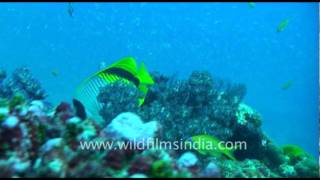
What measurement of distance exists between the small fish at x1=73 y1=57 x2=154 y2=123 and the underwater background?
2329 cm

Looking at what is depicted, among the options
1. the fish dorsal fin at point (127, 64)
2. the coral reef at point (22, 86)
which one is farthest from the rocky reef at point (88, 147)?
the coral reef at point (22, 86)

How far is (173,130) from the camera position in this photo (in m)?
6.83

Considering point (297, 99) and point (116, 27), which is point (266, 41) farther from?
point (116, 27)

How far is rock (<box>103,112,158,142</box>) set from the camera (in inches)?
142

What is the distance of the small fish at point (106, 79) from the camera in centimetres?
613

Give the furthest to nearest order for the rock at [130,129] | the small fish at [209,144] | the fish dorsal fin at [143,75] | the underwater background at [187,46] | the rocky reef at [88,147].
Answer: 1. the underwater background at [187,46]
2. the fish dorsal fin at [143,75]
3. the small fish at [209,144]
4. the rock at [130,129]
5. the rocky reef at [88,147]

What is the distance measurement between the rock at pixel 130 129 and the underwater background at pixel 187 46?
1031 inches

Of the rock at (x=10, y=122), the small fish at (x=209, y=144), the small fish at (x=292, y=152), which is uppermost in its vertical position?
the small fish at (x=292, y=152)

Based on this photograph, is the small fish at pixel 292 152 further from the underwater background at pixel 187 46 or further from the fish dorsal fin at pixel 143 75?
the underwater background at pixel 187 46

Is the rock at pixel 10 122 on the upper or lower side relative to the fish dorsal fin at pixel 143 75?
lower

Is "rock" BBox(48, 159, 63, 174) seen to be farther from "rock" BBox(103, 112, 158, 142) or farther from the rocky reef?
"rock" BBox(103, 112, 158, 142)

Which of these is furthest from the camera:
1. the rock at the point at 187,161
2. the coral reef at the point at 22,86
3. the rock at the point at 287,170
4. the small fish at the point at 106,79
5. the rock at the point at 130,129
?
the coral reef at the point at 22,86

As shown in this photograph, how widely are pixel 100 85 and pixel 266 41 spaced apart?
9144 centimetres

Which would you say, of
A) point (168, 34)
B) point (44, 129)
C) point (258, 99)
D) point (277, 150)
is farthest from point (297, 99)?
point (44, 129)
